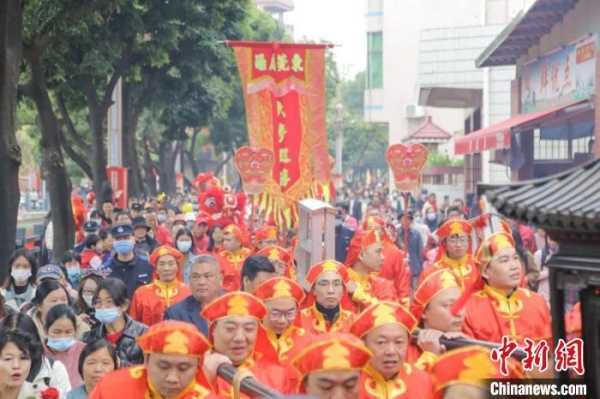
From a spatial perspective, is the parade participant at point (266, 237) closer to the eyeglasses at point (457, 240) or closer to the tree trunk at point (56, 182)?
the eyeglasses at point (457, 240)

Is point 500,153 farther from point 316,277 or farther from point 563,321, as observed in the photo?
point 563,321

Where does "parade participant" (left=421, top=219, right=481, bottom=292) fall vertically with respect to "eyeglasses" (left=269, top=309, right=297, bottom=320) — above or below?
above

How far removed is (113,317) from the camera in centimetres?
929

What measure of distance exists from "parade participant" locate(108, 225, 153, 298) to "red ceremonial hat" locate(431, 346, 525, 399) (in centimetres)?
682

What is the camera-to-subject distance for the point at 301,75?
17969 millimetres

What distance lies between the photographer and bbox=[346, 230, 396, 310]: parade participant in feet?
37.5

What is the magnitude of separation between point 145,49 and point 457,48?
52.3 feet

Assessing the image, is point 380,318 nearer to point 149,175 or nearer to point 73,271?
point 73,271

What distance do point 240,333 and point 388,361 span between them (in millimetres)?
1256

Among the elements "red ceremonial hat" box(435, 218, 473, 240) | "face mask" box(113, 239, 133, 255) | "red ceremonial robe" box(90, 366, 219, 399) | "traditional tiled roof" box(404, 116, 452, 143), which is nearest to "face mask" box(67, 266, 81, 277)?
"face mask" box(113, 239, 133, 255)

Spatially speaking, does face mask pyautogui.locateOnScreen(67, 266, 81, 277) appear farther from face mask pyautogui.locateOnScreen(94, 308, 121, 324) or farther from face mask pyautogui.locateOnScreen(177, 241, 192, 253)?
face mask pyautogui.locateOnScreen(94, 308, 121, 324)

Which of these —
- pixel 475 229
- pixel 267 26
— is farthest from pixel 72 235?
pixel 267 26

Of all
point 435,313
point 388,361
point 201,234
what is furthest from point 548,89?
point 388,361

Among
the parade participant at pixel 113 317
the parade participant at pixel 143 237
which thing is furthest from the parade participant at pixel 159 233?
the parade participant at pixel 113 317
